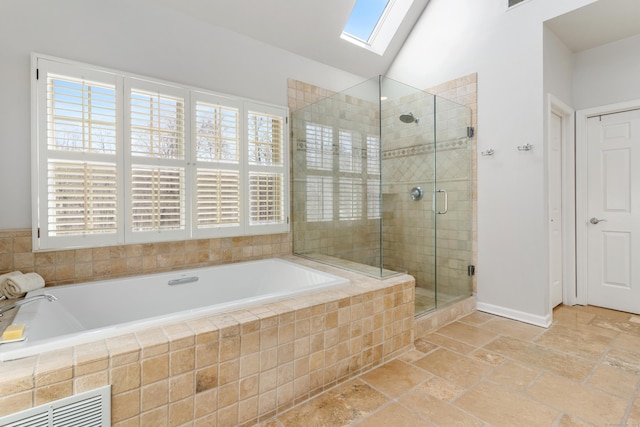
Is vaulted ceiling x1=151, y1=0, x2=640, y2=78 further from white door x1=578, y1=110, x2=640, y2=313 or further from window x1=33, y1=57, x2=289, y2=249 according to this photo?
white door x1=578, y1=110, x2=640, y2=313

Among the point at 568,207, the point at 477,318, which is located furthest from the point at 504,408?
the point at 568,207

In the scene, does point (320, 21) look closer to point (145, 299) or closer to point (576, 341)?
point (145, 299)

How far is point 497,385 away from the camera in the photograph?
1816 mm

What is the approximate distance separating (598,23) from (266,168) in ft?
10.1

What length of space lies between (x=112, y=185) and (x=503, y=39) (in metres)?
3.46

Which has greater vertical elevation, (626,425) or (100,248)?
(100,248)

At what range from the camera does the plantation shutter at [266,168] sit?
2.86 m

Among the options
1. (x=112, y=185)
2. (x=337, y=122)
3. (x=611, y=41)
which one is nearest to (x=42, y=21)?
(x=112, y=185)

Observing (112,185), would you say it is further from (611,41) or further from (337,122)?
(611,41)

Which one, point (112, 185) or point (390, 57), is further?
point (390, 57)

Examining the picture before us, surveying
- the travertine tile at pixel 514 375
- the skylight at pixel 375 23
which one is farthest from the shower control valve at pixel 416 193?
the skylight at pixel 375 23

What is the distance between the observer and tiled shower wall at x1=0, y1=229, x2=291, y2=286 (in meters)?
1.97

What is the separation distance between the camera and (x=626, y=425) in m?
1.49

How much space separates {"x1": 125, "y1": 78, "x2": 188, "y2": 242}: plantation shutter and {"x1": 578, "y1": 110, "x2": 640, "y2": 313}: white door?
384 cm
